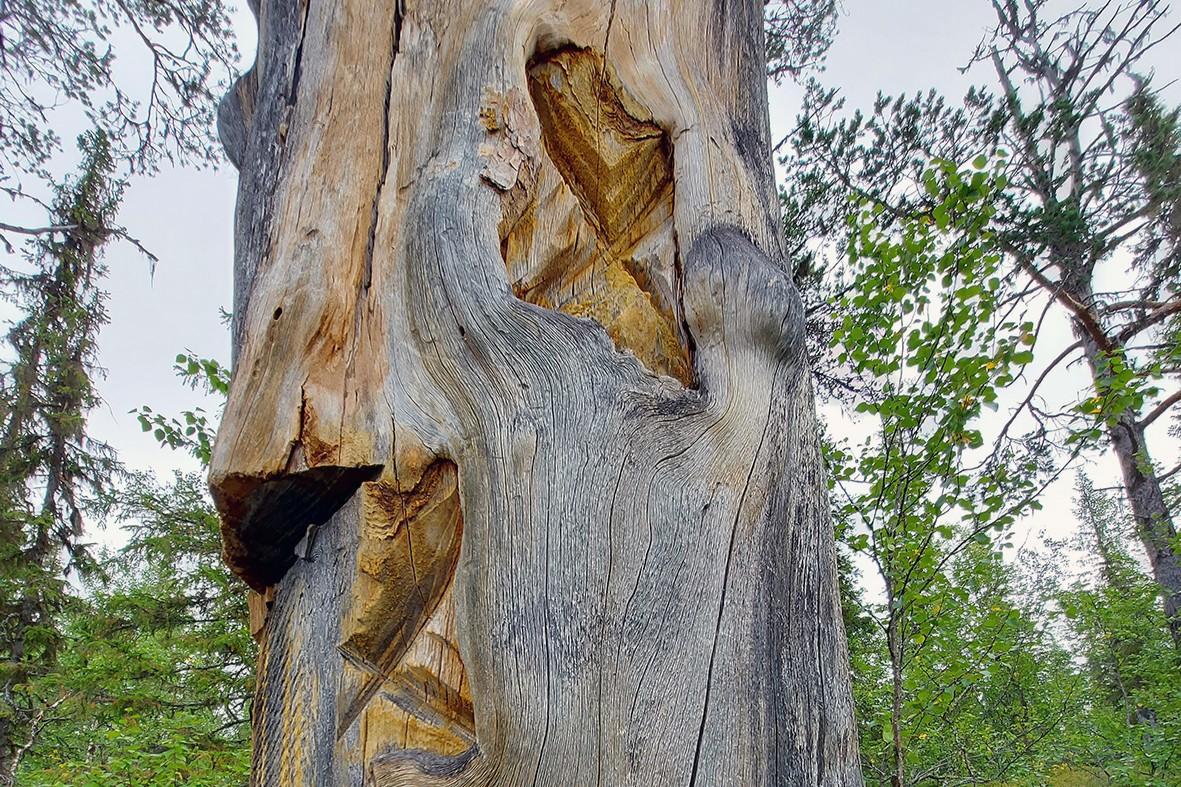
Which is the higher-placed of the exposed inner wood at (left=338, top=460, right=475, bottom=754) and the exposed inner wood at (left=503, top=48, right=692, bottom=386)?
the exposed inner wood at (left=503, top=48, right=692, bottom=386)

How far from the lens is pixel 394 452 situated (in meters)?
1.26

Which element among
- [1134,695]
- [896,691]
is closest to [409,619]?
[896,691]

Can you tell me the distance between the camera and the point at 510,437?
1177mm

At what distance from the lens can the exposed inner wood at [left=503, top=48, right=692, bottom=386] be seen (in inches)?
60.5

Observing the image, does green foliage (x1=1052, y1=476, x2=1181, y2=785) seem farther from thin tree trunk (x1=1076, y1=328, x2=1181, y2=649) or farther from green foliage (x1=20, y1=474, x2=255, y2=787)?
green foliage (x1=20, y1=474, x2=255, y2=787)

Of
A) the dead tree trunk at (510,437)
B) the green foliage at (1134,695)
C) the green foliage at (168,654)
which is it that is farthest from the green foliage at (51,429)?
the green foliage at (1134,695)

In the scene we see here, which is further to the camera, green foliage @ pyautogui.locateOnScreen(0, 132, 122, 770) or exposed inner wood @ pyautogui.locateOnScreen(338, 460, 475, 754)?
green foliage @ pyautogui.locateOnScreen(0, 132, 122, 770)

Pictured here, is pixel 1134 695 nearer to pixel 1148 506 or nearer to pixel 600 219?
pixel 1148 506

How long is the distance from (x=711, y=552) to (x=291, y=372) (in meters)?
0.88

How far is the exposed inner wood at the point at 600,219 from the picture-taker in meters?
1.54

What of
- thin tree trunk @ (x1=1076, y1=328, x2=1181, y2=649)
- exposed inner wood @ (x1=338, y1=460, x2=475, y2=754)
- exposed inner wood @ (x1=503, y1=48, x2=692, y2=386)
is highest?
thin tree trunk @ (x1=1076, y1=328, x2=1181, y2=649)

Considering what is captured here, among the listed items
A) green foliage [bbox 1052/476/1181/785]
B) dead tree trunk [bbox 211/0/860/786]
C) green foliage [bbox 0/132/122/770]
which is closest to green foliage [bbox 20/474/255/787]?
green foliage [bbox 0/132/122/770]

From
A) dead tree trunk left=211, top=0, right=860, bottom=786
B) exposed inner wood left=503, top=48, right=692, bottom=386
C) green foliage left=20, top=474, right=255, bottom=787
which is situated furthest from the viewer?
green foliage left=20, top=474, right=255, bottom=787

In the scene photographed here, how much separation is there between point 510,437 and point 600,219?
0.79m
